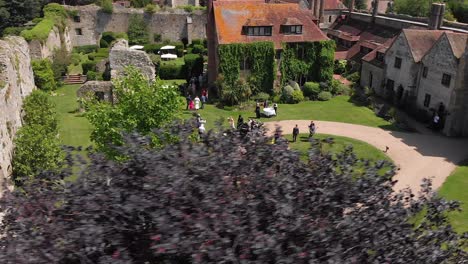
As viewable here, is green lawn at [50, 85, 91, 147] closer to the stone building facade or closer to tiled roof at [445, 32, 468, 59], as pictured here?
the stone building facade

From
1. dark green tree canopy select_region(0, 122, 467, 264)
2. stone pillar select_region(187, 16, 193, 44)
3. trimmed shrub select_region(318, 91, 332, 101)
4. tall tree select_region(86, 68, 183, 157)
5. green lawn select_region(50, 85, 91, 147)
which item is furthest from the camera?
stone pillar select_region(187, 16, 193, 44)

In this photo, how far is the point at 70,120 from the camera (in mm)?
33219

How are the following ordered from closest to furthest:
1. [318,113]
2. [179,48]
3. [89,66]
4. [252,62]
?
[318,113], [252,62], [89,66], [179,48]

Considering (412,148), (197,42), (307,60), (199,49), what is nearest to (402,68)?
(307,60)

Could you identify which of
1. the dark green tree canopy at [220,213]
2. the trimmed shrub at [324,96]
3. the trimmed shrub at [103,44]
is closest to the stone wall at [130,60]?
the trimmed shrub at [324,96]

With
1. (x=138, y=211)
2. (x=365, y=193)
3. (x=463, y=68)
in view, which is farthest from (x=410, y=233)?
(x=463, y=68)

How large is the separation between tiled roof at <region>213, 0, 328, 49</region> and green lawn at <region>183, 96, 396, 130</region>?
6191 millimetres

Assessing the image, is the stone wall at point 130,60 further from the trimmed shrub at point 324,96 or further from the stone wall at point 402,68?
the stone wall at point 402,68

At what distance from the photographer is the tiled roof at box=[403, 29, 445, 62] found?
35.7m

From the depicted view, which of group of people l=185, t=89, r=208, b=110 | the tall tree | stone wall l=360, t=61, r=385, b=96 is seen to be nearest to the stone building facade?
stone wall l=360, t=61, r=385, b=96

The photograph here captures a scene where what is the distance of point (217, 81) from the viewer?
3884 cm

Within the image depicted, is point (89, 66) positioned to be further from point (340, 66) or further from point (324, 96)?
point (340, 66)

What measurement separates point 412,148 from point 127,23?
1821 inches

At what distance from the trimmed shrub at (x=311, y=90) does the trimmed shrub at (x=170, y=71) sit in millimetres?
14868
